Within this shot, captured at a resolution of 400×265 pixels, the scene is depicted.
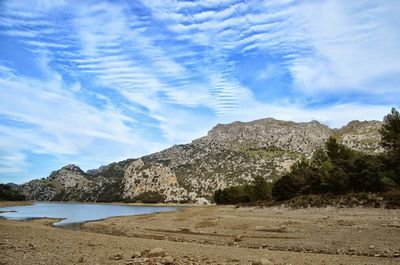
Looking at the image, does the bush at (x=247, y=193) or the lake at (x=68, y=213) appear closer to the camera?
the lake at (x=68, y=213)

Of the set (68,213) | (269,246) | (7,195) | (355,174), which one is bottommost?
(269,246)

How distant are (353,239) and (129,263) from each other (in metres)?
14.9

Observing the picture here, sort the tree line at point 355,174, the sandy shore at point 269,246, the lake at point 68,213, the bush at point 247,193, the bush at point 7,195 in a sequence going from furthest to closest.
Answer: the bush at point 7,195 < the bush at point 247,193 < the lake at point 68,213 < the tree line at point 355,174 < the sandy shore at point 269,246

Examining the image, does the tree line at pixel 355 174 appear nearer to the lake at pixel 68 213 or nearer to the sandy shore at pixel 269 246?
the sandy shore at pixel 269 246

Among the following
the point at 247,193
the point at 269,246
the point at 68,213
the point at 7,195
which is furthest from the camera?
the point at 7,195

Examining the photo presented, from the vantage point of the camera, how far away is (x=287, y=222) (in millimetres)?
33344

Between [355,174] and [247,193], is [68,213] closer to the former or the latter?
[247,193]

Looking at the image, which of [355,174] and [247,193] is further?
[247,193]

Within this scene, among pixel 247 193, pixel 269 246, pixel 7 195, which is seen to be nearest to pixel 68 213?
pixel 247 193

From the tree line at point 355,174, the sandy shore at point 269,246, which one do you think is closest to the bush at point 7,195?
the tree line at point 355,174

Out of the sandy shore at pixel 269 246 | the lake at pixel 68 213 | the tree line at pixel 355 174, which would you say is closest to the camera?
the sandy shore at pixel 269 246

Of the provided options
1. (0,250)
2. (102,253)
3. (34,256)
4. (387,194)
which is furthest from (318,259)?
(387,194)

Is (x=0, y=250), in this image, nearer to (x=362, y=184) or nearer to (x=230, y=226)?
(x=230, y=226)

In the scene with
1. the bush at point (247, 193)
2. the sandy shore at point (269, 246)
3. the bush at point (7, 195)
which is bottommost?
the sandy shore at point (269, 246)
